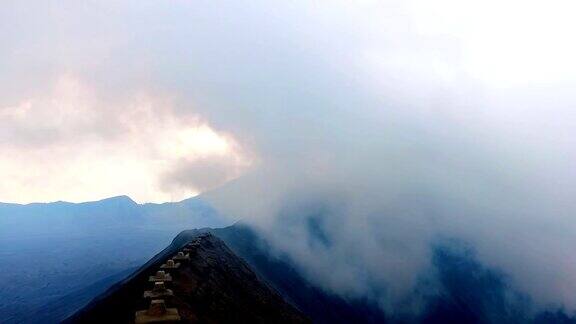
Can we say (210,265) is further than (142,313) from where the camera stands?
Yes

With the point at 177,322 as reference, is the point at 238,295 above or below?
above

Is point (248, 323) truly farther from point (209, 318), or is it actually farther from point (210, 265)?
point (210, 265)

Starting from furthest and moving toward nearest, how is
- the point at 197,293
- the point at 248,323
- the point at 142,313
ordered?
the point at 248,323 < the point at 197,293 < the point at 142,313

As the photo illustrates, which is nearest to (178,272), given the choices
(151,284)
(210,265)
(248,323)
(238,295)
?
(151,284)

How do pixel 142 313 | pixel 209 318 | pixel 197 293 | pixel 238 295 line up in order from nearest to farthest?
pixel 142 313, pixel 209 318, pixel 197 293, pixel 238 295

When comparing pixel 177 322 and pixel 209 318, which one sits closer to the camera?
pixel 177 322

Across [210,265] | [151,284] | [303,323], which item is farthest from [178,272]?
[303,323]

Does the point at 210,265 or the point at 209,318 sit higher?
the point at 210,265

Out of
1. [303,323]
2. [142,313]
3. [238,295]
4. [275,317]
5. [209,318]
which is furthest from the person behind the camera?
[303,323]

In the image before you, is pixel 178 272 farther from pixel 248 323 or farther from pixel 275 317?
pixel 275 317
